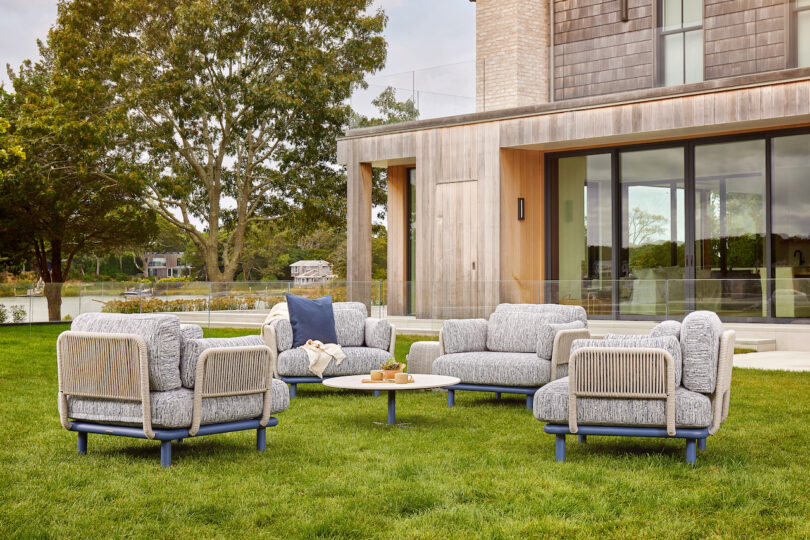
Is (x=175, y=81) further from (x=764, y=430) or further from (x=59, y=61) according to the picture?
(x=764, y=430)

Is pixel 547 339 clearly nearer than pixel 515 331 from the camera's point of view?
Yes

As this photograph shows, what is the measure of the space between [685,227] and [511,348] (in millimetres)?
6974

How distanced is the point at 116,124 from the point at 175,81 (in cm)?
198

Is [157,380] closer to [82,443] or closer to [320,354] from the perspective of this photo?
[82,443]

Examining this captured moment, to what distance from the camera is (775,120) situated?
1247 centimetres

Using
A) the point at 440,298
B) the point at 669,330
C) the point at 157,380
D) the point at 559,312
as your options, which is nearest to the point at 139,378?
the point at 157,380

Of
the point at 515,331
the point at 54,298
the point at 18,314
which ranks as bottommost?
the point at 18,314

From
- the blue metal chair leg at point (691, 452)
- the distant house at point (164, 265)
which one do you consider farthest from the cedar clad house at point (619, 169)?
the distant house at point (164, 265)

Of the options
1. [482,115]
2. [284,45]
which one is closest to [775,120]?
[482,115]

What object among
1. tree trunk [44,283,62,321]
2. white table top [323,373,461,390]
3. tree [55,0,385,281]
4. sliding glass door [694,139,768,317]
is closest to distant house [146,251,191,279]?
tree [55,0,385,281]

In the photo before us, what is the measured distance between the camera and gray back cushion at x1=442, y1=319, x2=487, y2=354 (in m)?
8.13

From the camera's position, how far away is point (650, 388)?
5070mm

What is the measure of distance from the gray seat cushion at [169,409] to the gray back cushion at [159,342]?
8 centimetres

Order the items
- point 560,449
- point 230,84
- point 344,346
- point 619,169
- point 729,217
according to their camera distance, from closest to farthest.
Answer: point 560,449, point 344,346, point 729,217, point 619,169, point 230,84
